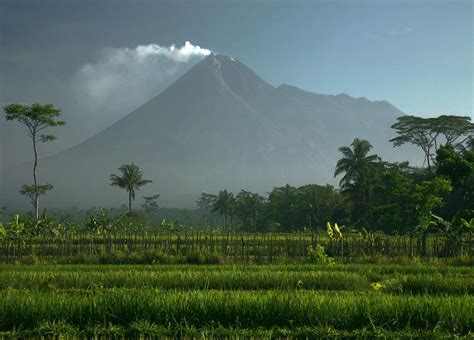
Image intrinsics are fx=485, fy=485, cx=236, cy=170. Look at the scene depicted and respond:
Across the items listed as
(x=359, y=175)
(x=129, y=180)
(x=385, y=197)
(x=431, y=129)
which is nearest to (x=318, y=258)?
(x=385, y=197)

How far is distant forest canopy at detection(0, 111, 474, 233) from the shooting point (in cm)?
2887

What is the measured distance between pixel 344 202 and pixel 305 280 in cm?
4167

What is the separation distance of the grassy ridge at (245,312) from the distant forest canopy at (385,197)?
14.1 meters

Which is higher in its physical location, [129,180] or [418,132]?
[418,132]

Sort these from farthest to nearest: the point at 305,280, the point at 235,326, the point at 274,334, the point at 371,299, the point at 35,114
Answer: the point at 35,114 < the point at 305,280 < the point at 371,299 < the point at 235,326 < the point at 274,334

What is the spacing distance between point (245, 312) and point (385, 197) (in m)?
→ 38.8

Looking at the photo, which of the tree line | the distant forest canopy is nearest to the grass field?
the tree line

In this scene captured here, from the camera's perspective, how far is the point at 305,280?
37.5ft

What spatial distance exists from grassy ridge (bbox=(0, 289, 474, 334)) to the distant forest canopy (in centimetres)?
1413

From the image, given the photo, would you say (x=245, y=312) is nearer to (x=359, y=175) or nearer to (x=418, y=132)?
(x=359, y=175)

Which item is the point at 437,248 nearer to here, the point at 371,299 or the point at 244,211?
the point at 371,299

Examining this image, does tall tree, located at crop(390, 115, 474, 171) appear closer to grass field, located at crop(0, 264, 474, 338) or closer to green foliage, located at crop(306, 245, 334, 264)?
green foliage, located at crop(306, 245, 334, 264)

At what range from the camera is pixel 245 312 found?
767 centimetres

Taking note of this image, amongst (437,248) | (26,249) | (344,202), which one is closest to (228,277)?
(437,248)
